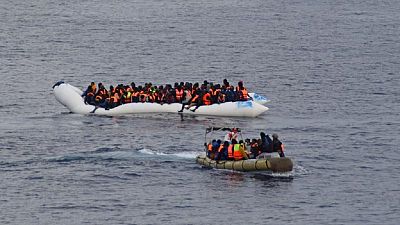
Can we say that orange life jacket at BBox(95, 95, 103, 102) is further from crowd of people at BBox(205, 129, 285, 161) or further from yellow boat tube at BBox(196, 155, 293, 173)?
yellow boat tube at BBox(196, 155, 293, 173)

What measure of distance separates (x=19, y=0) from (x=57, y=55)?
57.5 meters

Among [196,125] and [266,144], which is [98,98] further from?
[266,144]

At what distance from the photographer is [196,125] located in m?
64.6

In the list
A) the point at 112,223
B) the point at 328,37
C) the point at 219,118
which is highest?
the point at 328,37

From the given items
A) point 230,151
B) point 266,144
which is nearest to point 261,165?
point 266,144

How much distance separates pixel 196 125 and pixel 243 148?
1322 cm

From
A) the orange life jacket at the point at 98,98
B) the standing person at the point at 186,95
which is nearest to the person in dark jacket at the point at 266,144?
the standing person at the point at 186,95

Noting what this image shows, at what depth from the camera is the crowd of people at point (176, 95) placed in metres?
66.9

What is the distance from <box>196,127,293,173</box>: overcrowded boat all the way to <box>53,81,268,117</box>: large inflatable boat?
42.6 feet

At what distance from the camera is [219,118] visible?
6612 centimetres

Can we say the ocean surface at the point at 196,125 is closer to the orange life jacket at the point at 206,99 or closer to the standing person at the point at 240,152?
the standing person at the point at 240,152

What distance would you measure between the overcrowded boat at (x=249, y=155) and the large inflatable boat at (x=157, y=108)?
1300 centimetres

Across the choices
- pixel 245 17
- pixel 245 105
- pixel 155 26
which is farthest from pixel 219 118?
pixel 245 17

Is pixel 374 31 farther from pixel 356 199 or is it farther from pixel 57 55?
pixel 356 199
